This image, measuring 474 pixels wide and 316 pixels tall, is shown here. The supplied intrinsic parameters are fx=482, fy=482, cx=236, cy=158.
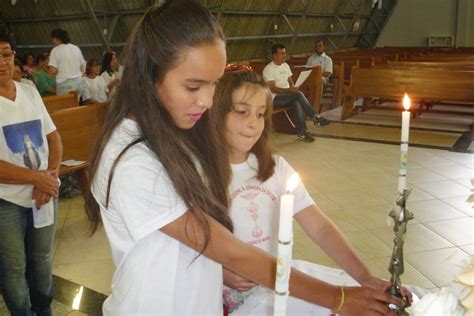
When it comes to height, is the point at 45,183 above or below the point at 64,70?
below

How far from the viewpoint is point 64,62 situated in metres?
6.39

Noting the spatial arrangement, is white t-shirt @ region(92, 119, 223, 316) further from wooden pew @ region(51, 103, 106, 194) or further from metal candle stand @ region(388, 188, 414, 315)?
wooden pew @ region(51, 103, 106, 194)

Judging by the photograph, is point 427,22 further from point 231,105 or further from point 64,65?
point 231,105

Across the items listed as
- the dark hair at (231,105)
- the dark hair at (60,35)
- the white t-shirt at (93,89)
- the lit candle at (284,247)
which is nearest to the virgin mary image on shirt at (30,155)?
the dark hair at (231,105)

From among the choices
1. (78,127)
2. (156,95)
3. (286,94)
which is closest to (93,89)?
(78,127)

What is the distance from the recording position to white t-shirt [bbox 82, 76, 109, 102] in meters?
5.53

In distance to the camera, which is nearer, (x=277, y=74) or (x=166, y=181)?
(x=166, y=181)

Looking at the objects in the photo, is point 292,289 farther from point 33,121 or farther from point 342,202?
point 342,202

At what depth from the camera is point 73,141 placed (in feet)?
13.0

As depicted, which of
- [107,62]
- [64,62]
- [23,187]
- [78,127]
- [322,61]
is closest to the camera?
[23,187]

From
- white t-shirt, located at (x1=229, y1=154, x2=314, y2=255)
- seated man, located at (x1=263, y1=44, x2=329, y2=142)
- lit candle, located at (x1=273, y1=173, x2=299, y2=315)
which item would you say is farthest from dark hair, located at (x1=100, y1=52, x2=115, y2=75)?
lit candle, located at (x1=273, y1=173, x2=299, y2=315)

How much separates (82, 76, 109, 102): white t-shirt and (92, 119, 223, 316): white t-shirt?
15.7 feet

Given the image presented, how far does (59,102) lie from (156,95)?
3.77m

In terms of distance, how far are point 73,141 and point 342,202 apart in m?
2.28
